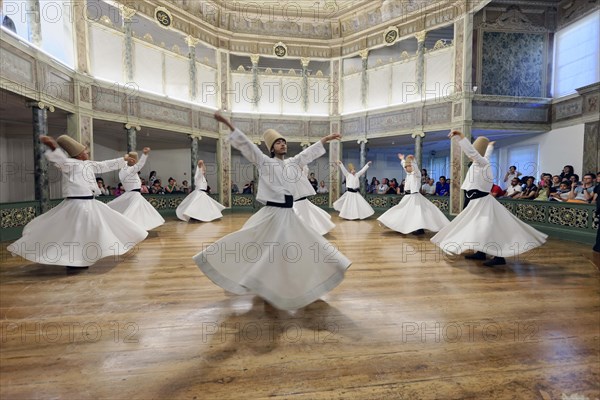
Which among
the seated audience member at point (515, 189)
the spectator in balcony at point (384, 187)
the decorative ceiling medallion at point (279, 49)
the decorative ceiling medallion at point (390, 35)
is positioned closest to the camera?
the seated audience member at point (515, 189)

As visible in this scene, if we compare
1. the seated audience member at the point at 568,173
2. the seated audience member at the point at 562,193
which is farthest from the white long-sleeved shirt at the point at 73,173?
the seated audience member at the point at 568,173

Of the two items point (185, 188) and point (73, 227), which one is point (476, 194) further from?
point (185, 188)

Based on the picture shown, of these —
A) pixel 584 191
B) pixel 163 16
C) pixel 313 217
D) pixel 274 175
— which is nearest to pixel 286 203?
pixel 274 175

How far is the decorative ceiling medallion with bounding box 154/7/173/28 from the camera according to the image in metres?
9.64

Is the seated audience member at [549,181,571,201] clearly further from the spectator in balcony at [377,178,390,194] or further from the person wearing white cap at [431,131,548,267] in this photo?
the spectator in balcony at [377,178,390,194]

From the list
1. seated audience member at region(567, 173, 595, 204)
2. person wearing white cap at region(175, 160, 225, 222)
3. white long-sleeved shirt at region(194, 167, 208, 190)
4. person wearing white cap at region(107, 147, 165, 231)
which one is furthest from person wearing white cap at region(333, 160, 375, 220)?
person wearing white cap at region(107, 147, 165, 231)

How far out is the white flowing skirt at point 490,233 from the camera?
4.04m

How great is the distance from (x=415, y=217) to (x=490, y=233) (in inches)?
100

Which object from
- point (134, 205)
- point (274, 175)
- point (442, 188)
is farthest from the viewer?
point (442, 188)

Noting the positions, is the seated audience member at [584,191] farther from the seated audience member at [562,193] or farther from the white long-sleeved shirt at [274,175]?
the white long-sleeved shirt at [274,175]

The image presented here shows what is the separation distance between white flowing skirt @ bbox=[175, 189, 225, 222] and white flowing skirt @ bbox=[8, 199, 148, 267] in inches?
177

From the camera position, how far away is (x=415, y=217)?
21.9ft

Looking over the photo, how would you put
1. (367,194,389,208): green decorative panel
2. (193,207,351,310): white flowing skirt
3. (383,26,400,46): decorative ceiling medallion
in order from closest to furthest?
(193,207,351,310): white flowing skirt
(383,26,400,46): decorative ceiling medallion
(367,194,389,208): green decorative panel

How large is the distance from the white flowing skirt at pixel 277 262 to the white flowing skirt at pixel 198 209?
6448 mm
